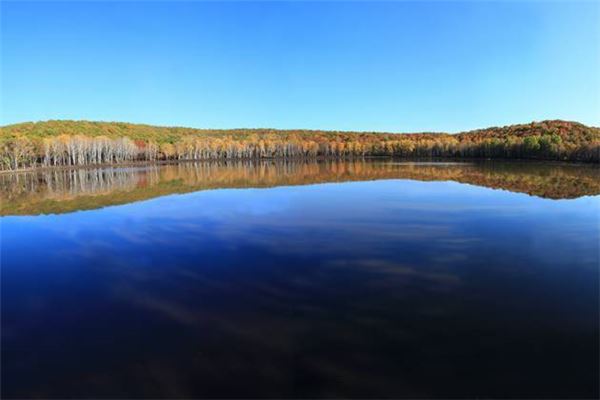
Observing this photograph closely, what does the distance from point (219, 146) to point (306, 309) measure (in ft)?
458

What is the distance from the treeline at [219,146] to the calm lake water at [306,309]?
69.8m

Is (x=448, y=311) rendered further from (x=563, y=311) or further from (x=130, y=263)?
(x=130, y=263)

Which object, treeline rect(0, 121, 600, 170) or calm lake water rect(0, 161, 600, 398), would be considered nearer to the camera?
calm lake water rect(0, 161, 600, 398)

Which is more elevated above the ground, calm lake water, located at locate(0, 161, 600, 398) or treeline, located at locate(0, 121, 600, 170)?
treeline, located at locate(0, 121, 600, 170)

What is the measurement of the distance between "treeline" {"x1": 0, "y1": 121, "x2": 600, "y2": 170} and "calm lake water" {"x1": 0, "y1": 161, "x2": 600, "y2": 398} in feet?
229

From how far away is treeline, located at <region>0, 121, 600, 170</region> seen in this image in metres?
81.5

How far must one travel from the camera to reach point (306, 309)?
843cm

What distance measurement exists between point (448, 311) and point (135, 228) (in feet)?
48.5

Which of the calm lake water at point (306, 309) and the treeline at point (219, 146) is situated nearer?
the calm lake water at point (306, 309)

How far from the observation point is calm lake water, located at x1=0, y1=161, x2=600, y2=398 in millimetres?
6004

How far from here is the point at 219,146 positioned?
143 metres

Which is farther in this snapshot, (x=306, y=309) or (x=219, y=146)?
(x=219, y=146)

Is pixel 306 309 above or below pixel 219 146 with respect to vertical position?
below

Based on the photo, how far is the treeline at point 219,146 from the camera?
81.5 meters
